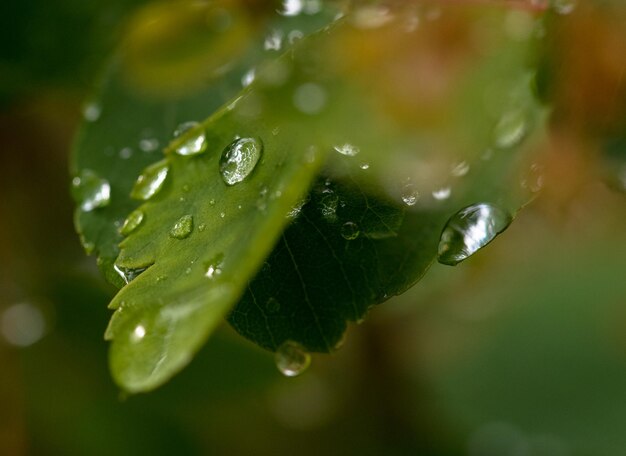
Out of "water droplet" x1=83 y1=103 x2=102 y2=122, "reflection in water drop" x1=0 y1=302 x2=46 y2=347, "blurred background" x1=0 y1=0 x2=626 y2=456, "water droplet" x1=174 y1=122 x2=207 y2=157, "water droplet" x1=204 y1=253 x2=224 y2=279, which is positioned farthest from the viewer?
"reflection in water drop" x1=0 y1=302 x2=46 y2=347

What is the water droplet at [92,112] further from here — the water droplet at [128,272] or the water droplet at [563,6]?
the water droplet at [563,6]

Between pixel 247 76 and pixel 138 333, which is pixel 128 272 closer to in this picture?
pixel 138 333

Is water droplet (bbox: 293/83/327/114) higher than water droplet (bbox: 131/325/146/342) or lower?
lower

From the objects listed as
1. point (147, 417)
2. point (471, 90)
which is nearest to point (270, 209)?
point (471, 90)

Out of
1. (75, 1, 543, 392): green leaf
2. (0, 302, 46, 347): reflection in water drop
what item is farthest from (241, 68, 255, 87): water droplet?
(0, 302, 46, 347): reflection in water drop

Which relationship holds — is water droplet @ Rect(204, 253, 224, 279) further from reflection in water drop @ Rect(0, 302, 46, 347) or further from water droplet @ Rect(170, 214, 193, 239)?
reflection in water drop @ Rect(0, 302, 46, 347)

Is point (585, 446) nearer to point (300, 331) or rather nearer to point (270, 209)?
point (300, 331)
